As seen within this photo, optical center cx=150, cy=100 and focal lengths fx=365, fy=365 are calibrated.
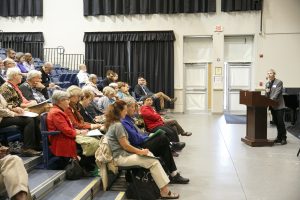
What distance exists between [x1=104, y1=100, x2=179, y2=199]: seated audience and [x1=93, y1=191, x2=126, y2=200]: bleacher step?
1.10ft

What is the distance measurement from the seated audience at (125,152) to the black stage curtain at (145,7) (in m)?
8.63

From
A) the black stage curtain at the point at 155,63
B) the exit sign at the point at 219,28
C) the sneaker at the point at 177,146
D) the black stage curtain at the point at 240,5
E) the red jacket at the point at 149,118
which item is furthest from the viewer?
the black stage curtain at the point at 155,63

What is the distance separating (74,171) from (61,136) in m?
0.41

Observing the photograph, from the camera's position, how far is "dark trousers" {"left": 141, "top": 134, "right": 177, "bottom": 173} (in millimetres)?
4242

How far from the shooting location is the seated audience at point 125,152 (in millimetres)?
3828

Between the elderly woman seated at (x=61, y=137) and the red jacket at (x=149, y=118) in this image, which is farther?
the red jacket at (x=149, y=118)

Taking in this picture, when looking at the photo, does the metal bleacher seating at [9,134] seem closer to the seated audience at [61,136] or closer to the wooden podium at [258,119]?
the seated audience at [61,136]

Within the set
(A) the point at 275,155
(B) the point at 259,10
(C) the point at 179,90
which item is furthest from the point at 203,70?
(A) the point at 275,155

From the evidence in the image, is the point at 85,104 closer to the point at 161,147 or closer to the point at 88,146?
the point at 88,146

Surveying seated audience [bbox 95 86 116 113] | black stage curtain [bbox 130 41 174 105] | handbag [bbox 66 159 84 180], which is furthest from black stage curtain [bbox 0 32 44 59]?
handbag [bbox 66 159 84 180]

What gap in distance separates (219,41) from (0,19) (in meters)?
7.62

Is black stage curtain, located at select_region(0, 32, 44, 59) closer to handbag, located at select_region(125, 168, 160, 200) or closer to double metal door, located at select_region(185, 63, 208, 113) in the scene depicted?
double metal door, located at select_region(185, 63, 208, 113)

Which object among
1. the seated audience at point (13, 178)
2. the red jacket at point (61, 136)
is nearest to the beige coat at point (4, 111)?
the red jacket at point (61, 136)

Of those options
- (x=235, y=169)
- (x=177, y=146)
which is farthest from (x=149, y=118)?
(x=235, y=169)
